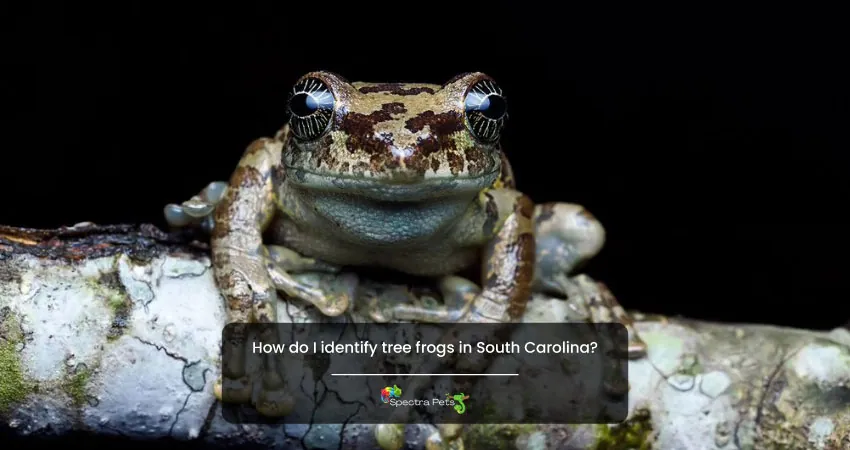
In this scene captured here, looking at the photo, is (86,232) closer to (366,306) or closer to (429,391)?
(366,306)

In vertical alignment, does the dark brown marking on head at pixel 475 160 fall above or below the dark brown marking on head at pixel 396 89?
below

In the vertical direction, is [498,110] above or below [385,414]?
above

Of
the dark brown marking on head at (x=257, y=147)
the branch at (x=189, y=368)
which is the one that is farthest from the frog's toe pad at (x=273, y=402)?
the dark brown marking on head at (x=257, y=147)

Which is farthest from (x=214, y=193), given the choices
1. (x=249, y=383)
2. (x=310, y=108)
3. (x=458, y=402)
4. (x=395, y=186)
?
(x=458, y=402)

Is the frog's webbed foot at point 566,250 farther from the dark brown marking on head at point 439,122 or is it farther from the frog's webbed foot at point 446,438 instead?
the dark brown marking on head at point 439,122

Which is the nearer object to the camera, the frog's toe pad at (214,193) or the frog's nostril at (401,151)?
the frog's nostril at (401,151)

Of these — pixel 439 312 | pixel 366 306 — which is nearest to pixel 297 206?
pixel 366 306
